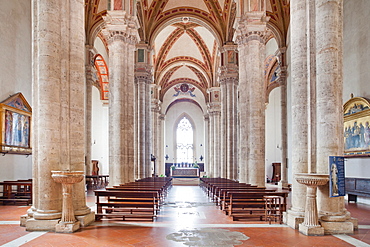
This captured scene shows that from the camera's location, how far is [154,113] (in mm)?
35000

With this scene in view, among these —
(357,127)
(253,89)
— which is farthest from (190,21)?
(357,127)

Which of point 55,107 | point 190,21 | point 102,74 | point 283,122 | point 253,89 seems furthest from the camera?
point 102,74

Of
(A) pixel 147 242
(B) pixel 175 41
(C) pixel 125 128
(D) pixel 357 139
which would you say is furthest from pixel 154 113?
(A) pixel 147 242

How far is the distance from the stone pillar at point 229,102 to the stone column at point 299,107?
44.0ft

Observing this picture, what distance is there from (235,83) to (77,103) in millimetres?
16038

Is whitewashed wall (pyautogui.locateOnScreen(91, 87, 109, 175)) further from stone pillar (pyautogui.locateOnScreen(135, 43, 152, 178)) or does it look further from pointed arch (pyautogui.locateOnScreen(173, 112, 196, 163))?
pointed arch (pyautogui.locateOnScreen(173, 112, 196, 163))

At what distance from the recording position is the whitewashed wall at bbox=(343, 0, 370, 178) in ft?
42.7

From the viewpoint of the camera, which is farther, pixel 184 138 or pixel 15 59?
pixel 184 138

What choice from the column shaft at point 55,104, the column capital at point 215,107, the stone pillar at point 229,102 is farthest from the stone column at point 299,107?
the column capital at point 215,107

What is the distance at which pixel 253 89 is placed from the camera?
47.2 ft

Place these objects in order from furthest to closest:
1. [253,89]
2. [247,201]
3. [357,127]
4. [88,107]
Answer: [88,107] < [253,89] < [357,127] < [247,201]

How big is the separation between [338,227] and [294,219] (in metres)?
0.96

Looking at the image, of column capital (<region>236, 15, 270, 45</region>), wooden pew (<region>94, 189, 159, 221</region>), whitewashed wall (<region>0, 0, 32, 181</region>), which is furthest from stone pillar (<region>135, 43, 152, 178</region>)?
wooden pew (<region>94, 189, 159, 221</region>)

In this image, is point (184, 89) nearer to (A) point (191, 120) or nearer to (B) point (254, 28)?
(A) point (191, 120)
